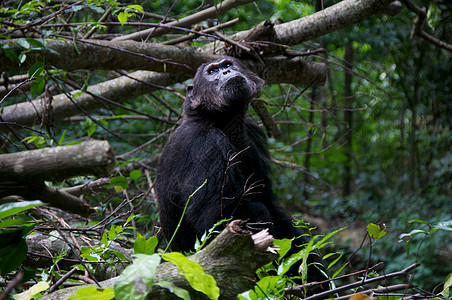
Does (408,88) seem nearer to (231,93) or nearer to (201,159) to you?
(231,93)

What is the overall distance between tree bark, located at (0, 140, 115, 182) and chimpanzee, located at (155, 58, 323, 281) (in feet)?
6.92

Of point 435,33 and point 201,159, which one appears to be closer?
point 201,159

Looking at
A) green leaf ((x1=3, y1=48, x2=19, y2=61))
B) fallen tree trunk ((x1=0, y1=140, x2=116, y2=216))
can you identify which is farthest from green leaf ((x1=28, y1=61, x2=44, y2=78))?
fallen tree trunk ((x1=0, y1=140, x2=116, y2=216))

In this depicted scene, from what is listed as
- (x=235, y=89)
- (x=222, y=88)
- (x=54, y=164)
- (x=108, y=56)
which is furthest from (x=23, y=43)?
(x=54, y=164)

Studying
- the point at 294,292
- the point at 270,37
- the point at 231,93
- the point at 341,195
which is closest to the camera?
the point at 294,292

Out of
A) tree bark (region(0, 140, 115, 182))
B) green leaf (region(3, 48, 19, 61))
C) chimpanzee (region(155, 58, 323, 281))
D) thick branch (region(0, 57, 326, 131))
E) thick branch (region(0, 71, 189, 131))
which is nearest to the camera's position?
tree bark (region(0, 140, 115, 182))

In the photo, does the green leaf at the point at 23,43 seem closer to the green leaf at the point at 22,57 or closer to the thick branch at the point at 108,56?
the green leaf at the point at 22,57

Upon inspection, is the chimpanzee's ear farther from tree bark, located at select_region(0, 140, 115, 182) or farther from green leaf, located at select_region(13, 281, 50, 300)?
tree bark, located at select_region(0, 140, 115, 182)

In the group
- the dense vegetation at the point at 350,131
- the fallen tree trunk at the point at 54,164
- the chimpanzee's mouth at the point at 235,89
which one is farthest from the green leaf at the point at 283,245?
the dense vegetation at the point at 350,131

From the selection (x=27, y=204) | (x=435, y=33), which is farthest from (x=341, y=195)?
(x=27, y=204)

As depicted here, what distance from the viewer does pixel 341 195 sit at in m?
10.7

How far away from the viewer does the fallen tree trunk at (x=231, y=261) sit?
2.03 m

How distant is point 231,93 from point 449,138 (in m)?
5.64

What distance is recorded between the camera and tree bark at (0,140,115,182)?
1.48 meters
